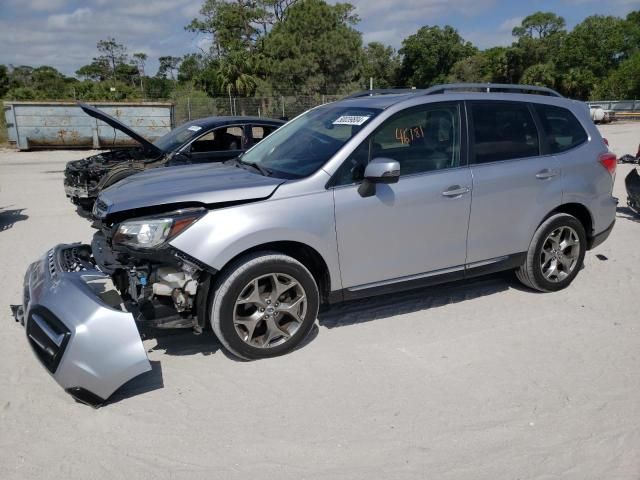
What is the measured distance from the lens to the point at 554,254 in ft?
17.9

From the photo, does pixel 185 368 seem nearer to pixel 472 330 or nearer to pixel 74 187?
pixel 472 330

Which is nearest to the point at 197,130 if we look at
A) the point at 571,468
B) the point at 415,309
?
the point at 415,309

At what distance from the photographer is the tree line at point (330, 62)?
138ft

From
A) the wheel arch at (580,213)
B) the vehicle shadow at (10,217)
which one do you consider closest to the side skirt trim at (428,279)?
the wheel arch at (580,213)

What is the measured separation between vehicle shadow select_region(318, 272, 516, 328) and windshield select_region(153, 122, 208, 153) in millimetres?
5298

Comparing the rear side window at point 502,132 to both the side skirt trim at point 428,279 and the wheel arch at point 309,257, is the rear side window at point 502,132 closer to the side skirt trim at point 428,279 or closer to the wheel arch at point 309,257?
the side skirt trim at point 428,279

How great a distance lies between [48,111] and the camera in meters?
21.1

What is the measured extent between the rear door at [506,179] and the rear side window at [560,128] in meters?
0.11

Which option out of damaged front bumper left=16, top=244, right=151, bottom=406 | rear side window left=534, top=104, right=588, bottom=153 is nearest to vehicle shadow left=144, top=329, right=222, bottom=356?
damaged front bumper left=16, top=244, right=151, bottom=406

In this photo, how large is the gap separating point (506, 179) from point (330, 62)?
3901 cm

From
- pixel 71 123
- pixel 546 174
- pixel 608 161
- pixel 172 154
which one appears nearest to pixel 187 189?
pixel 546 174

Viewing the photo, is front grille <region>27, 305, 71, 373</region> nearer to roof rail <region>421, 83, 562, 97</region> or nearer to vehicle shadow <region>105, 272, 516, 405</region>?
vehicle shadow <region>105, 272, 516, 405</region>

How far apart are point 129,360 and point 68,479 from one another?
750 millimetres

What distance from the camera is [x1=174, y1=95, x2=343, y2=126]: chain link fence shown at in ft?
85.5
